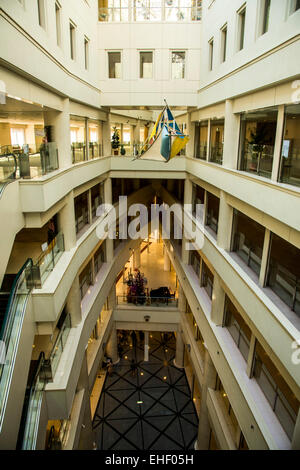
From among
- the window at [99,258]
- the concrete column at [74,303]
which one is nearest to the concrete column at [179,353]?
the window at [99,258]

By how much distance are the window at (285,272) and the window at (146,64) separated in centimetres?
927

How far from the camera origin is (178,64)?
1298 cm

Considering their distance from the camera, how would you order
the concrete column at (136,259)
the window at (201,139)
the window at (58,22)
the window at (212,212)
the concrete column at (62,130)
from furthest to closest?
1. the concrete column at (136,259)
2. the window at (201,139)
3. the window at (212,212)
4. the concrete column at (62,130)
5. the window at (58,22)

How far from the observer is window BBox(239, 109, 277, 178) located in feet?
23.7

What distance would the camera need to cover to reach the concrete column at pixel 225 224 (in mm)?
9516

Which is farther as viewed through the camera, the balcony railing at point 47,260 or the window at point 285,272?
the balcony railing at point 47,260

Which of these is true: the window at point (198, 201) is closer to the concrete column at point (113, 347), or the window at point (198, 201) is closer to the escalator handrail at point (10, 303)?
the concrete column at point (113, 347)

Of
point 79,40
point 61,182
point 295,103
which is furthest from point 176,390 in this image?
point 79,40

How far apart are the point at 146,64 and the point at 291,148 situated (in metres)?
8.95

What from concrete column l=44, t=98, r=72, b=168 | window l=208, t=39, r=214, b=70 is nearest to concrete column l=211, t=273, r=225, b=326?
concrete column l=44, t=98, r=72, b=168

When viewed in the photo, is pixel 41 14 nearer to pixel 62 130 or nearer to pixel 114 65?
pixel 62 130
